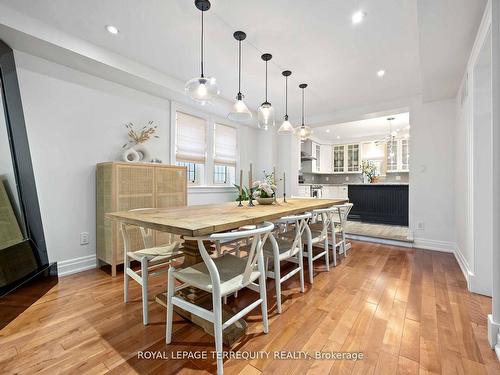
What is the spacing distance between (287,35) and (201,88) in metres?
1.09

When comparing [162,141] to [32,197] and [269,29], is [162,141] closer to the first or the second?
[32,197]

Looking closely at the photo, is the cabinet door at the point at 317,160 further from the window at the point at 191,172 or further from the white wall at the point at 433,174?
the window at the point at 191,172

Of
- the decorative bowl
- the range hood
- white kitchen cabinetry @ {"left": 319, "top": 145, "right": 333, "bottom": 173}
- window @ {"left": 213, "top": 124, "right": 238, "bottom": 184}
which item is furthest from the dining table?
white kitchen cabinetry @ {"left": 319, "top": 145, "right": 333, "bottom": 173}

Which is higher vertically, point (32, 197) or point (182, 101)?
point (182, 101)

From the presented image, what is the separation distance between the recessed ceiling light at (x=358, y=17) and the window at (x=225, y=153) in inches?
114

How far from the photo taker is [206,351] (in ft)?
4.65

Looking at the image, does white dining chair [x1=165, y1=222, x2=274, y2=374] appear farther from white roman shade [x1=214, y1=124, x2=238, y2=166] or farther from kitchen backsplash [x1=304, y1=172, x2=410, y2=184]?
kitchen backsplash [x1=304, y1=172, x2=410, y2=184]

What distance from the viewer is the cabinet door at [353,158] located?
7.86 m

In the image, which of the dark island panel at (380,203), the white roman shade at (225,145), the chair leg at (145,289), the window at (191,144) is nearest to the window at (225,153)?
the white roman shade at (225,145)

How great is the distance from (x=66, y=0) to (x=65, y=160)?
154 centimetres

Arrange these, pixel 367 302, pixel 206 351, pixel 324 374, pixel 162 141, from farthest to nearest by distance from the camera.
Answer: pixel 162 141 → pixel 367 302 → pixel 206 351 → pixel 324 374

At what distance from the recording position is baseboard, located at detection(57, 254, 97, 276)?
2568mm

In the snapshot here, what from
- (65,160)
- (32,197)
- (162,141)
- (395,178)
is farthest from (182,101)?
(395,178)

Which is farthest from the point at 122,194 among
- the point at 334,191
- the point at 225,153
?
the point at 334,191
